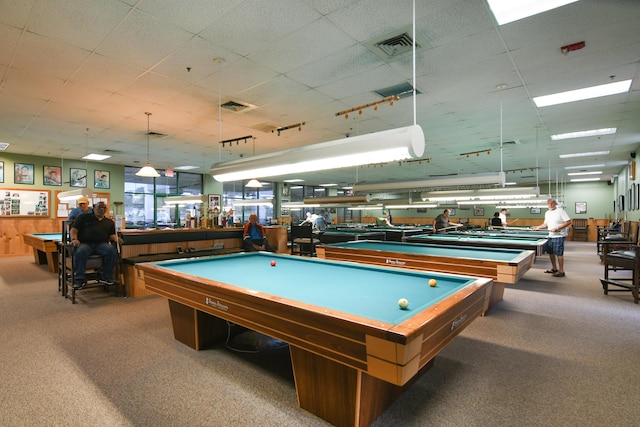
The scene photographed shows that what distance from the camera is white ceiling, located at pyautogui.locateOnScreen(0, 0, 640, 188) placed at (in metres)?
2.95

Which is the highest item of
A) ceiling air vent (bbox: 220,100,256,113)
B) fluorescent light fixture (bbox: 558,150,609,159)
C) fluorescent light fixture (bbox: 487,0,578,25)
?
ceiling air vent (bbox: 220,100,256,113)

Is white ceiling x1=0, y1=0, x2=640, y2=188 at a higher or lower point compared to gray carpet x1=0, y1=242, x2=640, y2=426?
higher

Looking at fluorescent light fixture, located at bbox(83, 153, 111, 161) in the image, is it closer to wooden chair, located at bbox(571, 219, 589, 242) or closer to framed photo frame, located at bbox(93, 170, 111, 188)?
framed photo frame, located at bbox(93, 170, 111, 188)

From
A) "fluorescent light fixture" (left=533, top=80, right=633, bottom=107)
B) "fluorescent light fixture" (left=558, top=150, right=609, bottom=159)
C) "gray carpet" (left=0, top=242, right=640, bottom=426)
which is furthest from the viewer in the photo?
"fluorescent light fixture" (left=558, top=150, right=609, bottom=159)

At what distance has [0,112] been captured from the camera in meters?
5.73

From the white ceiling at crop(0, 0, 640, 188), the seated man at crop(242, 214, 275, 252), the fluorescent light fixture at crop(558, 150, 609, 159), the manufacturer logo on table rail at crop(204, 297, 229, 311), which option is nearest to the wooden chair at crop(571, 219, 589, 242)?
the fluorescent light fixture at crop(558, 150, 609, 159)

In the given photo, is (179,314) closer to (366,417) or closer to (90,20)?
(366,417)

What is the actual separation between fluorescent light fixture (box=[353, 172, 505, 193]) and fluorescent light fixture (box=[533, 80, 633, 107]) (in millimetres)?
1226

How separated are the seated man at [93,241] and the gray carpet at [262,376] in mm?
736

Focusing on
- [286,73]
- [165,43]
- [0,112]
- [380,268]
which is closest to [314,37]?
[286,73]

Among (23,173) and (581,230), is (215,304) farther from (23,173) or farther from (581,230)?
(581,230)

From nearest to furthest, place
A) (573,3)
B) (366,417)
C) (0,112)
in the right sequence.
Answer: (366,417) → (573,3) → (0,112)

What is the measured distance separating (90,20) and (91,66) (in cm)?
113

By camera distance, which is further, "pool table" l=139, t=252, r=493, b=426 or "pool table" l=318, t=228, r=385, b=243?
"pool table" l=318, t=228, r=385, b=243
